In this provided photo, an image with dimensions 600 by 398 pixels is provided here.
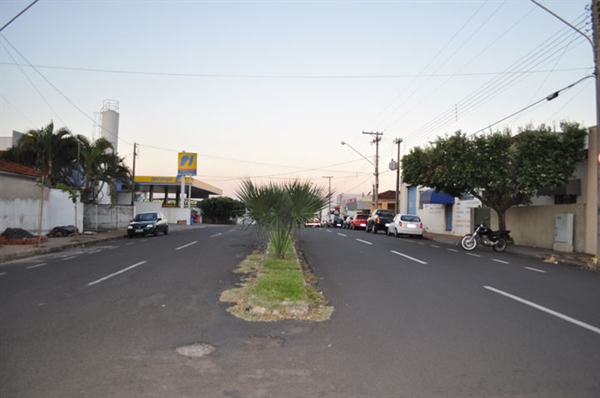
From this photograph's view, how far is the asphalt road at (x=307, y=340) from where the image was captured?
174 inches

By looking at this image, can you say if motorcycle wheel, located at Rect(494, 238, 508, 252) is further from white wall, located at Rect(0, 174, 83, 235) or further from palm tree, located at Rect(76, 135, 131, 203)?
palm tree, located at Rect(76, 135, 131, 203)

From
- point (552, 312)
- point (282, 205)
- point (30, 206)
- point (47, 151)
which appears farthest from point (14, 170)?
point (552, 312)

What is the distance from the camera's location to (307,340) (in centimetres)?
583

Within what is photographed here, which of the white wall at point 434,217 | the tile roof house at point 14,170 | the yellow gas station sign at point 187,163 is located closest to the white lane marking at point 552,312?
the tile roof house at point 14,170

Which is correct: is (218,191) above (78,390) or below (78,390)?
above

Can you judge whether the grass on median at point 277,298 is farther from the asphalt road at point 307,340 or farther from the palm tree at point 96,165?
the palm tree at point 96,165

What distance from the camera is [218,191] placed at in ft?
236

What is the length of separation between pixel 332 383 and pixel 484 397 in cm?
132

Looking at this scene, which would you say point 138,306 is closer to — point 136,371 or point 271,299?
point 271,299

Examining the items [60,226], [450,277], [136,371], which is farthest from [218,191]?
[136,371]

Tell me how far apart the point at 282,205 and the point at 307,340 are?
7014 mm

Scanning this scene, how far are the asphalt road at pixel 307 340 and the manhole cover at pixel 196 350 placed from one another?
0.9 inches

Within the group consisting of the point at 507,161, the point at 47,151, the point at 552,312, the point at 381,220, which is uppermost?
the point at 47,151

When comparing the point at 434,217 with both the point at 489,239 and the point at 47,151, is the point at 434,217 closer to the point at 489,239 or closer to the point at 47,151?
the point at 489,239
